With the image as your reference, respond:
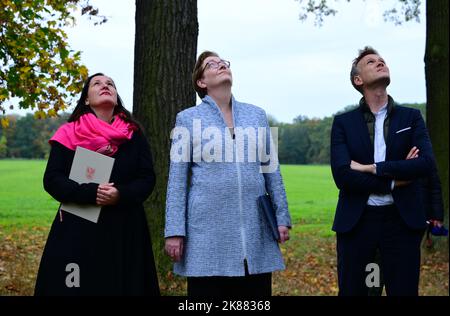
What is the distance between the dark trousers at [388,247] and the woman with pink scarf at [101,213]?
1.44 meters

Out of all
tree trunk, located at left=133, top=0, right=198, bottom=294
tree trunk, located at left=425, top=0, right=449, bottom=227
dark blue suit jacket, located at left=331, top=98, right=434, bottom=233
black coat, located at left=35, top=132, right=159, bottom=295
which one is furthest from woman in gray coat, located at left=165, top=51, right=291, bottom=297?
tree trunk, located at left=425, top=0, right=449, bottom=227

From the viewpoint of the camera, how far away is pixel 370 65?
4.58m

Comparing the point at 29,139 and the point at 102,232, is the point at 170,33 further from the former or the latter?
Answer: the point at 29,139

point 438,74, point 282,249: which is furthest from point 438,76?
point 282,249

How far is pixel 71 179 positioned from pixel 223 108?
111 cm

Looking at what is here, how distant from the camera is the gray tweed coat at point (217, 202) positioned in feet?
13.3

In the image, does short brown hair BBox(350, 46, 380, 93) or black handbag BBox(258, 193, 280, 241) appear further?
short brown hair BBox(350, 46, 380, 93)

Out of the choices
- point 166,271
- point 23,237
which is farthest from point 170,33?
point 23,237

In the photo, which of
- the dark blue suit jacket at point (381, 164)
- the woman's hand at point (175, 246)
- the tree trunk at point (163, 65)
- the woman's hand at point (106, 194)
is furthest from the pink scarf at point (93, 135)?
the tree trunk at point (163, 65)

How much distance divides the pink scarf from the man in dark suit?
1.53 meters

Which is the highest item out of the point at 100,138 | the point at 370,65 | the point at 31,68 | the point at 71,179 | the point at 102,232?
the point at 31,68

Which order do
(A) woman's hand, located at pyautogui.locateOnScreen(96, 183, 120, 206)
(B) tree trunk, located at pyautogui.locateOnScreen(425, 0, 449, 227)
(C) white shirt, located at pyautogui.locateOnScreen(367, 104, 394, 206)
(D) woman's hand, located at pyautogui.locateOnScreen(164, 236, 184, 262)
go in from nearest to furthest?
(D) woman's hand, located at pyautogui.locateOnScreen(164, 236, 184, 262)
(A) woman's hand, located at pyautogui.locateOnScreen(96, 183, 120, 206)
(C) white shirt, located at pyautogui.locateOnScreen(367, 104, 394, 206)
(B) tree trunk, located at pyautogui.locateOnScreen(425, 0, 449, 227)

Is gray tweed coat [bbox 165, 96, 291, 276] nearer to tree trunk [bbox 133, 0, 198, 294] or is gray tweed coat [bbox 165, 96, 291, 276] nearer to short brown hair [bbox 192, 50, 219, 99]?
short brown hair [bbox 192, 50, 219, 99]

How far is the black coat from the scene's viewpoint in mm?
4227
